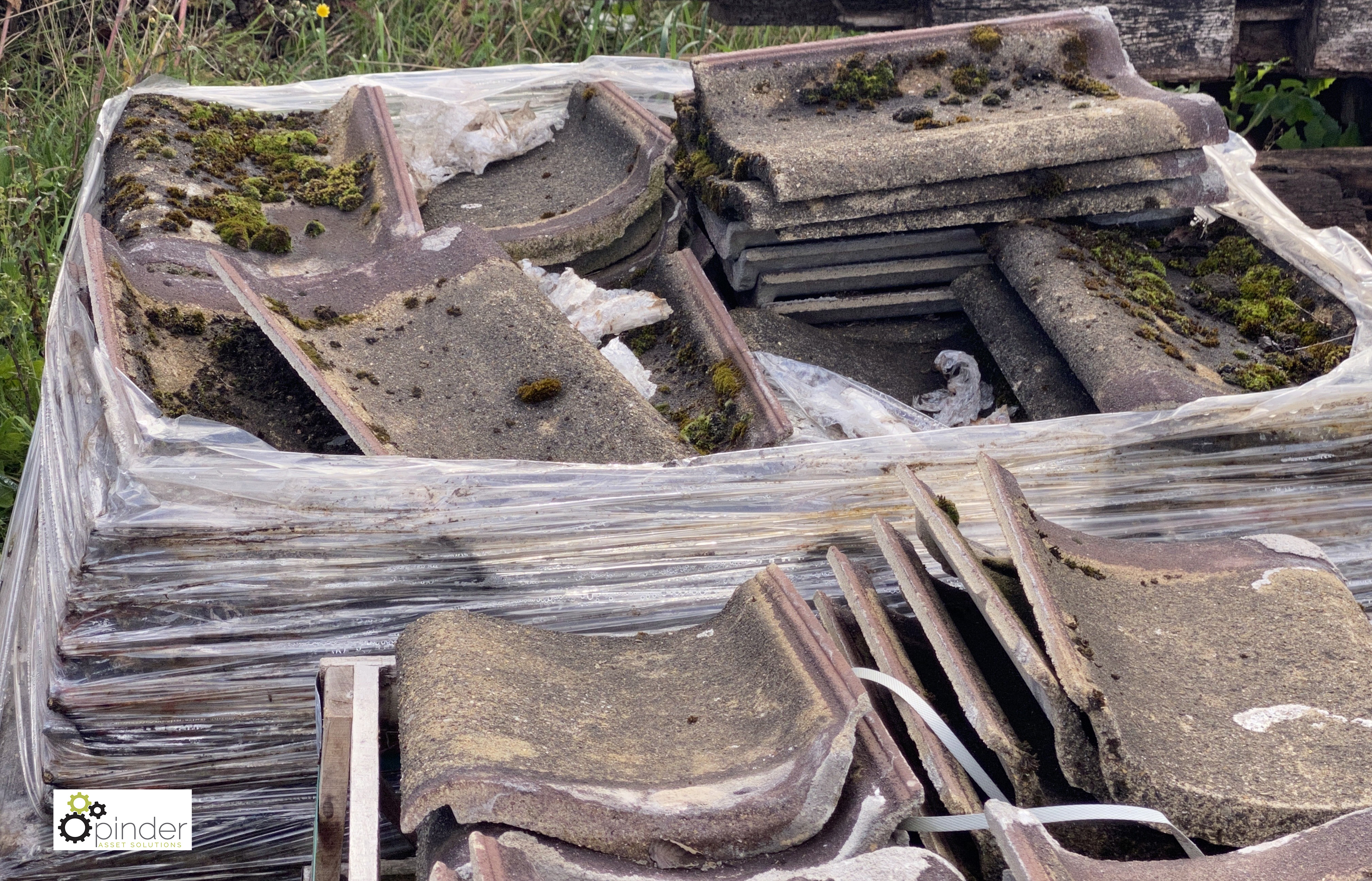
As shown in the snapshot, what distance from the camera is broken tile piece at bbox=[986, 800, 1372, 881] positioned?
4.28 feet

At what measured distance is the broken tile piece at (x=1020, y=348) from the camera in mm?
2500

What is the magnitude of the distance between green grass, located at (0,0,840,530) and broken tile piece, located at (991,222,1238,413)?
3.03 meters

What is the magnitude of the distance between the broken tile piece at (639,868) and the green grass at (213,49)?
9.79 feet

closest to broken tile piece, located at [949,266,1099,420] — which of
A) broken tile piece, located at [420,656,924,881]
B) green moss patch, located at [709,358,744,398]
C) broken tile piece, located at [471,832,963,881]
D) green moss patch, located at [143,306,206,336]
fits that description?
green moss patch, located at [709,358,744,398]

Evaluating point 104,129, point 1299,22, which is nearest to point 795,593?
point 104,129

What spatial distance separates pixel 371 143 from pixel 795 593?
2155mm

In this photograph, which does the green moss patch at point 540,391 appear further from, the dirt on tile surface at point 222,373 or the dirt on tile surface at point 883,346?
the dirt on tile surface at point 883,346

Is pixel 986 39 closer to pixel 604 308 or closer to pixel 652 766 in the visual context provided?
pixel 604 308

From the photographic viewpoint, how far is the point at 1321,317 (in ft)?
8.54

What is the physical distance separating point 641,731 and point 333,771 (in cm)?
56

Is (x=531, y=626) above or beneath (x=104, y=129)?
beneath

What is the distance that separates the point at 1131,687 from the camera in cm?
168

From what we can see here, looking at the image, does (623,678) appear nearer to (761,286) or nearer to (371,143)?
(761,286)

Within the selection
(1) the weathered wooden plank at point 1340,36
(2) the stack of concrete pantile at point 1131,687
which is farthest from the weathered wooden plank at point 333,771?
(1) the weathered wooden plank at point 1340,36
